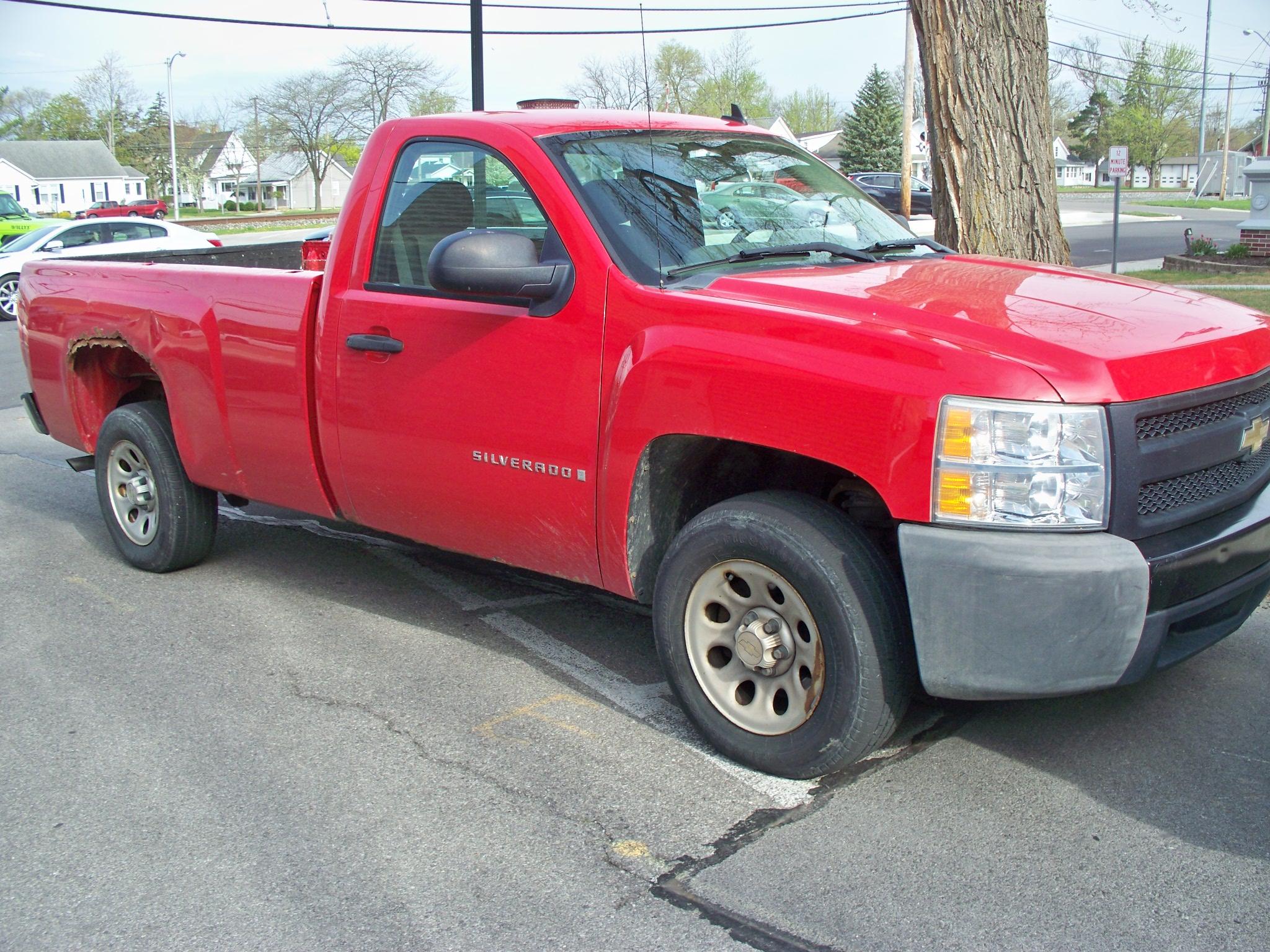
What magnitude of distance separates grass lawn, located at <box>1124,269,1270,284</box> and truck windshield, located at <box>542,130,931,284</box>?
48.6ft

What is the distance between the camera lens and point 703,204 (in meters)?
4.12

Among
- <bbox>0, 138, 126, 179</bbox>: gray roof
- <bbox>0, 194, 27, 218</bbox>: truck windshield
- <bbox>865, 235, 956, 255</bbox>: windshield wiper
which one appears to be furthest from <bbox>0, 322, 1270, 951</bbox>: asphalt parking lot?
<bbox>0, 138, 126, 179</bbox>: gray roof

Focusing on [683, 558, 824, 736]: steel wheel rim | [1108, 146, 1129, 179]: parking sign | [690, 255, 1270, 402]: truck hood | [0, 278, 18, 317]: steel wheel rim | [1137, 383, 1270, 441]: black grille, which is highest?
[1108, 146, 1129, 179]: parking sign

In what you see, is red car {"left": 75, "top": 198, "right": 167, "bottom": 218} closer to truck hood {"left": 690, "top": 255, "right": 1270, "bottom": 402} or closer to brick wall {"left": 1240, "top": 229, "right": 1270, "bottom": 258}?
brick wall {"left": 1240, "top": 229, "right": 1270, "bottom": 258}

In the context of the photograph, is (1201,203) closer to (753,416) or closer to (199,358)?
(199,358)

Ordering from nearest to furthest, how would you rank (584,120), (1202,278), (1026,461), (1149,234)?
1. (1026,461)
2. (584,120)
3. (1202,278)
4. (1149,234)

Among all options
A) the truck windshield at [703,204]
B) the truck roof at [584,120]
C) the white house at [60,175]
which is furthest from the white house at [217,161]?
the truck windshield at [703,204]

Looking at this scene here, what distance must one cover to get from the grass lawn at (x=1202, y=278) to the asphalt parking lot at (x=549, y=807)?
15.2 meters

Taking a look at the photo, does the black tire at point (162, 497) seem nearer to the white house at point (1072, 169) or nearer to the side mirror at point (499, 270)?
the side mirror at point (499, 270)

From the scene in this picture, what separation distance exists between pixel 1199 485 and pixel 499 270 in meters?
2.09

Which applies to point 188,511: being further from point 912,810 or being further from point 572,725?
point 912,810

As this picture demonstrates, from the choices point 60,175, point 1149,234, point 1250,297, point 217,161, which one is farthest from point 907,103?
point 217,161

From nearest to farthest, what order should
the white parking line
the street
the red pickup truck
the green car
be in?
the red pickup truck, the white parking line, the green car, the street

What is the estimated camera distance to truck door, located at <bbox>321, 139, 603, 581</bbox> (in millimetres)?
3842
